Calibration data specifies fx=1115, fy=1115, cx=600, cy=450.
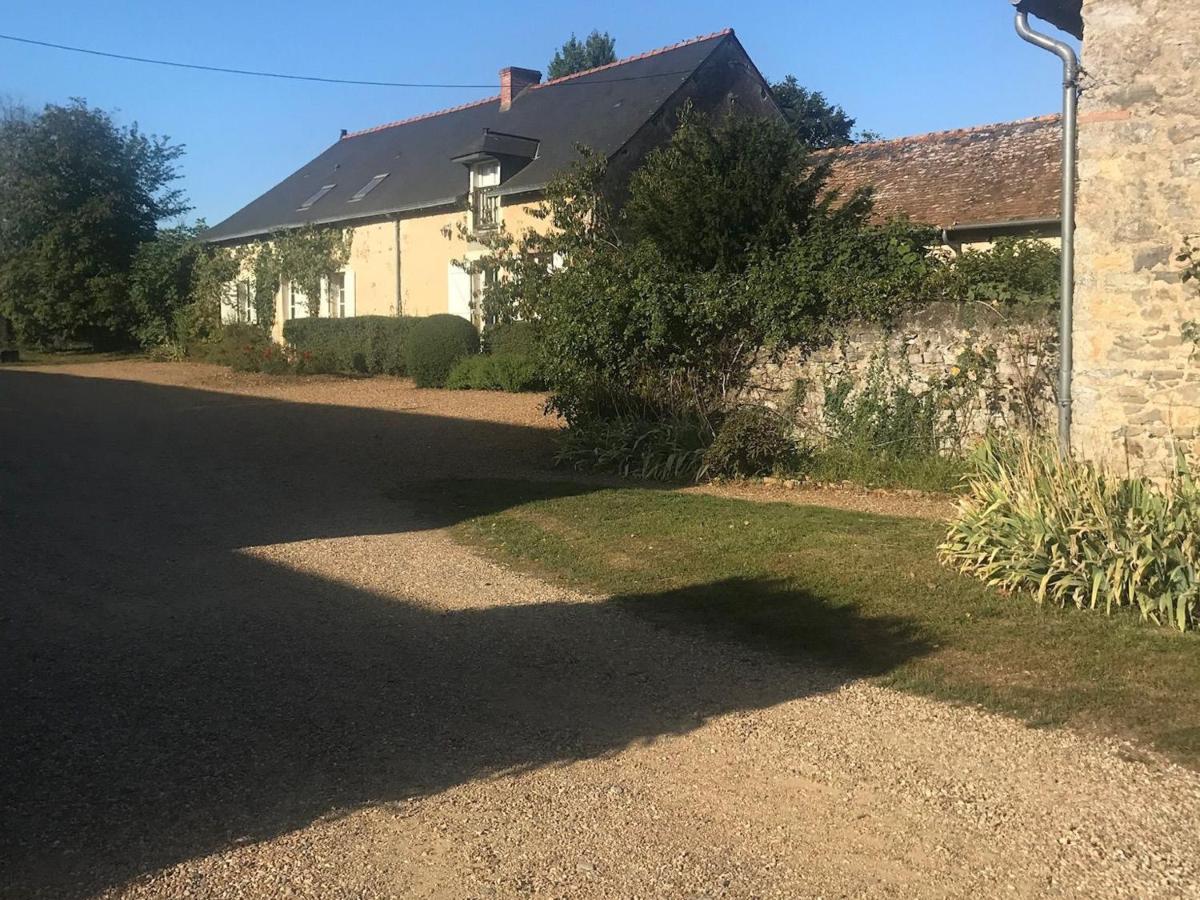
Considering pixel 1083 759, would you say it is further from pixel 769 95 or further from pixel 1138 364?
pixel 769 95

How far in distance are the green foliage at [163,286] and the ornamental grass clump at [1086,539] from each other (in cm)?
2837

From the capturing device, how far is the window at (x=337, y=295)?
28030 mm

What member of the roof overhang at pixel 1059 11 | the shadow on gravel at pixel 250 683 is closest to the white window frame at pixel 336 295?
the shadow on gravel at pixel 250 683

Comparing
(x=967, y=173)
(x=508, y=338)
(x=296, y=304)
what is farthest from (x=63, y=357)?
(x=967, y=173)

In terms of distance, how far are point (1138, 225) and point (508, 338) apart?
14.4 meters

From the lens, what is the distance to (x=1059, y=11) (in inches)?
372

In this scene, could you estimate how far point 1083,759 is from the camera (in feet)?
14.8

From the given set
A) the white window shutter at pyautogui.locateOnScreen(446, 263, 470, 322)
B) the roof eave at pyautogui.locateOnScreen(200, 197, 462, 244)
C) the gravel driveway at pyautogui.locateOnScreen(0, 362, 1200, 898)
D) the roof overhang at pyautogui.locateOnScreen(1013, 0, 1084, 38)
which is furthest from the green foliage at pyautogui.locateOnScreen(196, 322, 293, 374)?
the roof overhang at pyautogui.locateOnScreen(1013, 0, 1084, 38)

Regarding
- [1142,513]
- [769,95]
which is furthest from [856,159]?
[1142,513]

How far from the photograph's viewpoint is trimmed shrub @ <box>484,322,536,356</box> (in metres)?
20.5

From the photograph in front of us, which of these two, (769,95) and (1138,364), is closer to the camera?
(1138,364)

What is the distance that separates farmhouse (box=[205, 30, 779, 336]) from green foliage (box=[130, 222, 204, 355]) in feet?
6.74

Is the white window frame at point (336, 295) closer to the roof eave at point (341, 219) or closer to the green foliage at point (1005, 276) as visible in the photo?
the roof eave at point (341, 219)

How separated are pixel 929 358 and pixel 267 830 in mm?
8872
